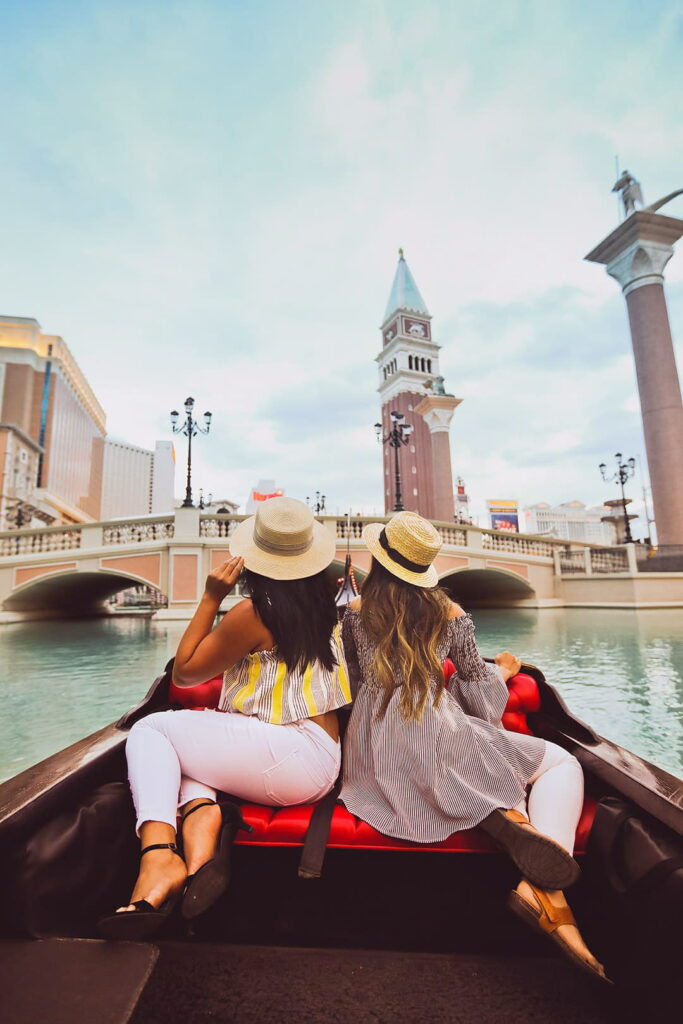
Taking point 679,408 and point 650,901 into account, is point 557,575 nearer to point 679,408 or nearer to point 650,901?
point 679,408

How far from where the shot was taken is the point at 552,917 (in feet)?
4.10

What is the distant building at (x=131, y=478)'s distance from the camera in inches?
3383

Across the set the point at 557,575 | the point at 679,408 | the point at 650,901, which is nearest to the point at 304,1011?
the point at 650,901

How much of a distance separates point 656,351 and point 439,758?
2041 cm

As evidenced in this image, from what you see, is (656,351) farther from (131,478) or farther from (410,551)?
(131,478)

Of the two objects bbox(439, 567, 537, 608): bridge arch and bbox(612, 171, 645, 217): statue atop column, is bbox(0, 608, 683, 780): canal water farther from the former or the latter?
bbox(612, 171, 645, 217): statue atop column

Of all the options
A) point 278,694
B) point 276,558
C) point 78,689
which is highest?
point 276,558

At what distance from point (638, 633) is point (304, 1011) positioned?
10999mm

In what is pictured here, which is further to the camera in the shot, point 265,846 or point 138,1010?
point 265,846

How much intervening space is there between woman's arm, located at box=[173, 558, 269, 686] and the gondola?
42cm

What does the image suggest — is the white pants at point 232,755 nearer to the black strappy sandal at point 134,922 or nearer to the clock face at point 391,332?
the black strappy sandal at point 134,922

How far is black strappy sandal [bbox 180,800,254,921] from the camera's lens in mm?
1213

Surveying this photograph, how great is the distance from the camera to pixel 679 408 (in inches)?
698

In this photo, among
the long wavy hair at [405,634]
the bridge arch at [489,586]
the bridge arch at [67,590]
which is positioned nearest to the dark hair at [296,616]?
the long wavy hair at [405,634]
